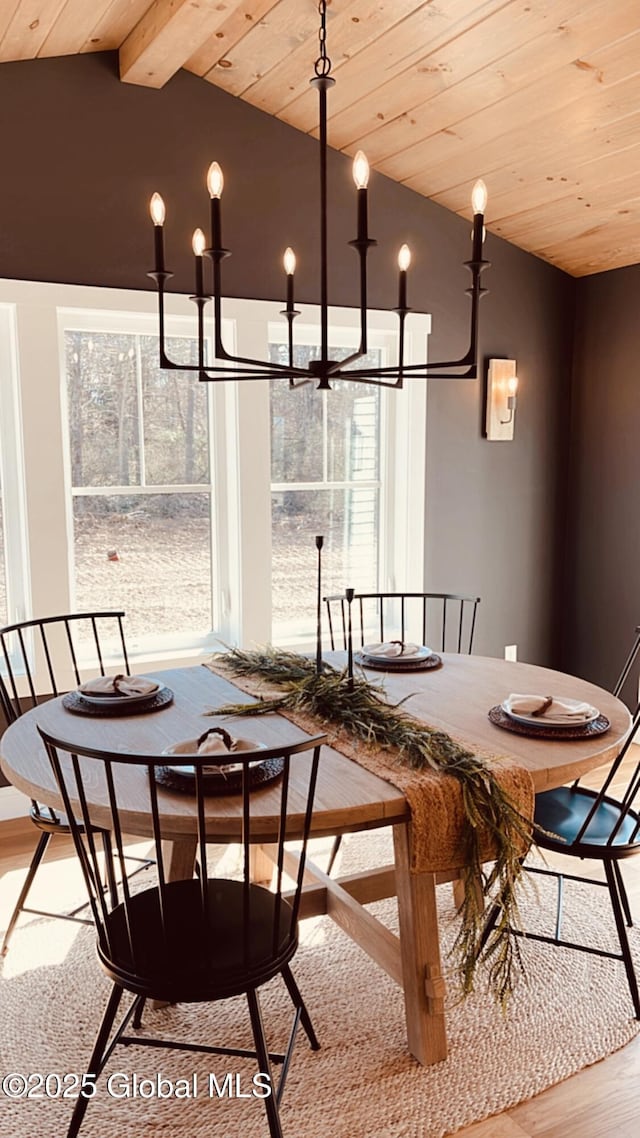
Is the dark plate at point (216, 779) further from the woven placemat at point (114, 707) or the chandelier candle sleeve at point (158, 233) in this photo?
the chandelier candle sleeve at point (158, 233)

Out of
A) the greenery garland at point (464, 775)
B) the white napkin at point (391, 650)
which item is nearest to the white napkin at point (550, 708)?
the greenery garland at point (464, 775)

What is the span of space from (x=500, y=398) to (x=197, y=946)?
3147 millimetres

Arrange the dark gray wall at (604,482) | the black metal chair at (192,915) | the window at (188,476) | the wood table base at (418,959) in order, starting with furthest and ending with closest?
the dark gray wall at (604,482)
the window at (188,476)
the wood table base at (418,959)
the black metal chair at (192,915)

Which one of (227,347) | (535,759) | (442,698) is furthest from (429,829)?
(227,347)

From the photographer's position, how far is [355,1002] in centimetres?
234

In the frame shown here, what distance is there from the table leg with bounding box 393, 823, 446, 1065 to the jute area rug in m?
0.08

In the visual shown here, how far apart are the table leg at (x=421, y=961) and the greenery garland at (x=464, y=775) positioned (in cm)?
7

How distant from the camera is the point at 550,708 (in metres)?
2.18

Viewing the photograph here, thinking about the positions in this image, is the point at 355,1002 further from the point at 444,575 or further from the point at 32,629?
the point at 444,575

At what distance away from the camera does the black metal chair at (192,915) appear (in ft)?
5.21

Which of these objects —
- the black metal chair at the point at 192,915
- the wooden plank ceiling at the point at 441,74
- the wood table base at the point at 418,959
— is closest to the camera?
the black metal chair at the point at 192,915

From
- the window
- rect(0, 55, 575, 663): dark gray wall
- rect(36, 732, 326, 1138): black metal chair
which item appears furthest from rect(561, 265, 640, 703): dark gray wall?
rect(36, 732, 326, 1138): black metal chair

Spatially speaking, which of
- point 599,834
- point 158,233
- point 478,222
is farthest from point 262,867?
point 478,222

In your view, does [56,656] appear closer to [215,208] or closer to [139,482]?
[139,482]
